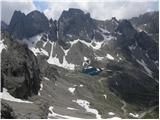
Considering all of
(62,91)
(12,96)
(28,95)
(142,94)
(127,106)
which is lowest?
(12,96)

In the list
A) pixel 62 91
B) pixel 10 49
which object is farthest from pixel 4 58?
pixel 62 91

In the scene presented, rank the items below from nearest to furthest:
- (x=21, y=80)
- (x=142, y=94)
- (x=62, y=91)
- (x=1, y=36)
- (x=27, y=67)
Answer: (x=21, y=80) → (x=27, y=67) → (x=1, y=36) → (x=62, y=91) → (x=142, y=94)

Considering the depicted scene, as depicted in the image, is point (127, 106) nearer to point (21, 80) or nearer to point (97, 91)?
point (97, 91)

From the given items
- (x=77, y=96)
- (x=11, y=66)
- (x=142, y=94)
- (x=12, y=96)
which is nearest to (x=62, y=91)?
(x=77, y=96)

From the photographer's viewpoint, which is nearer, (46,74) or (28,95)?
(28,95)

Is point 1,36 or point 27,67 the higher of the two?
point 1,36

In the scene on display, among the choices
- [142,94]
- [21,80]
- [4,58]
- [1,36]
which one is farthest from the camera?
[142,94]

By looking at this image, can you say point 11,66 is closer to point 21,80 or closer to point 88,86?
point 21,80
